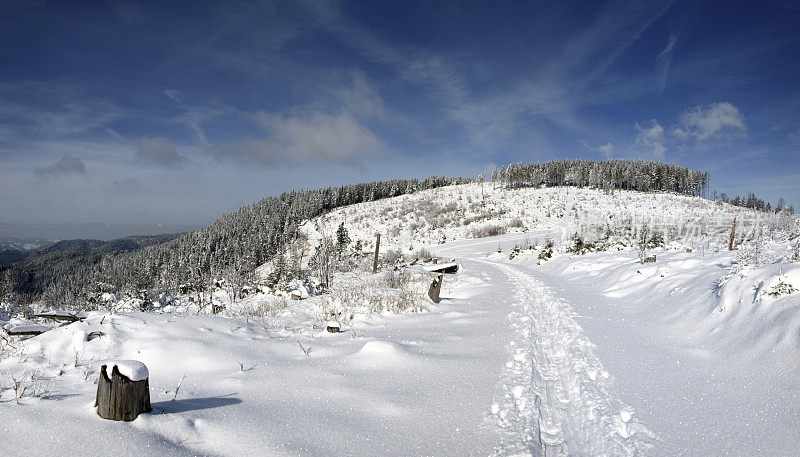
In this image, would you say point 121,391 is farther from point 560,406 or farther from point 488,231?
point 488,231

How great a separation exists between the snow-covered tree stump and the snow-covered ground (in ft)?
0.39

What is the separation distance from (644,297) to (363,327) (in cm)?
868

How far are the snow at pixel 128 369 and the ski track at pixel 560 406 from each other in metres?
3.35

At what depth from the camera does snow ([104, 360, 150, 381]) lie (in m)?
2.76

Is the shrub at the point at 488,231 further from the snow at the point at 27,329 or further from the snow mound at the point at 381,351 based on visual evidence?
the snow at the point at 27,329

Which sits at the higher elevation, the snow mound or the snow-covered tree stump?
the snow-covered tree stump

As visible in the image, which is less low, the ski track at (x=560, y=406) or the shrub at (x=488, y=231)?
the shrub at (x=488, y=231)

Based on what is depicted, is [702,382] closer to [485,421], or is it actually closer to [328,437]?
[485,421]

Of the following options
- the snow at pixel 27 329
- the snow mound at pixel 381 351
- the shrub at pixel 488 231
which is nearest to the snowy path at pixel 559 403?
the snow mound at pixel 381 351

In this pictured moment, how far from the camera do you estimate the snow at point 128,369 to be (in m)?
2.76

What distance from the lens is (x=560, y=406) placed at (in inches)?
155

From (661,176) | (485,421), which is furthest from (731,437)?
(661,176)

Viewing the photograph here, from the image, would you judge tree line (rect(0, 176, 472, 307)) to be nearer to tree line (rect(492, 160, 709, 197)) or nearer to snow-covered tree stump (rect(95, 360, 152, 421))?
tree line (rect(492, 160, 709, 197))

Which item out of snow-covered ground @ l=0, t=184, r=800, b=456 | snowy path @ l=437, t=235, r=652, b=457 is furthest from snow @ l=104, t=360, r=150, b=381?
snowy path @ l=437, t=235, r=652, b=457
